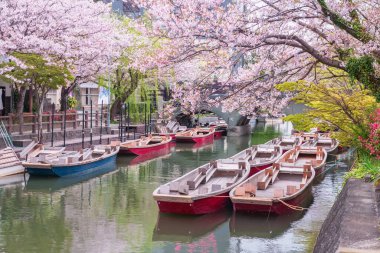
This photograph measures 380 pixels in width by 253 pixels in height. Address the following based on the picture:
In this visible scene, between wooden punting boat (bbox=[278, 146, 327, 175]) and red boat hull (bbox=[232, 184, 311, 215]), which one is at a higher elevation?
wooden punting boat (bbox=[278, 146, 327, 175])

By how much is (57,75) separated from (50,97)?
13.9 metres

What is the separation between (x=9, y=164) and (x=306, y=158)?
11.8 m

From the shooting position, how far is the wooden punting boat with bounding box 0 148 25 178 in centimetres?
1895

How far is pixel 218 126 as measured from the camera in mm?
44312

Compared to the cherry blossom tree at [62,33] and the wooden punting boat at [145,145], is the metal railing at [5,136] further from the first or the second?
the wooden punting boat at [145,145]

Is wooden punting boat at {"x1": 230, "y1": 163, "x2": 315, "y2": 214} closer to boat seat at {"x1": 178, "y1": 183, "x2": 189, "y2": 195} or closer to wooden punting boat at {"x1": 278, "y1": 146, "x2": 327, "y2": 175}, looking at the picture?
boat seat at {"x1": 178, "y1": 183, "x2": 189, "y2": 195}

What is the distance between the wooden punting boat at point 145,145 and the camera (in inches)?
1029

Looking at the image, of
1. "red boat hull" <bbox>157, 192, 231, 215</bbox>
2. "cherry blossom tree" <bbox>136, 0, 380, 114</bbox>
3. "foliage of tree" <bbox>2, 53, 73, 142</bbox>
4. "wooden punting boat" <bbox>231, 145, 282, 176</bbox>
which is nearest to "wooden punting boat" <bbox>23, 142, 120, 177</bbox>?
"foliage of tree" <bbox>2, 53, 73, 142</bbox>

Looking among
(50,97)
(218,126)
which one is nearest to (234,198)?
(50,97)

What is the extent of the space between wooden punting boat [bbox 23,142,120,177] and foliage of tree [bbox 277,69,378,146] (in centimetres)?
854

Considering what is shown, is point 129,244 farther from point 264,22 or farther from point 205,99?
point 264,22

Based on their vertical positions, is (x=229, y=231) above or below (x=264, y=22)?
below

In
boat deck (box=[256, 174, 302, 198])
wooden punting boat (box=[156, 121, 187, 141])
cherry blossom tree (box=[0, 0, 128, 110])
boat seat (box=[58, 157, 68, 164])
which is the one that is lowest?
boat deck (box=[256, 174, 302, 198])

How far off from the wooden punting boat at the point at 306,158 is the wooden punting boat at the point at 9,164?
9.77m
